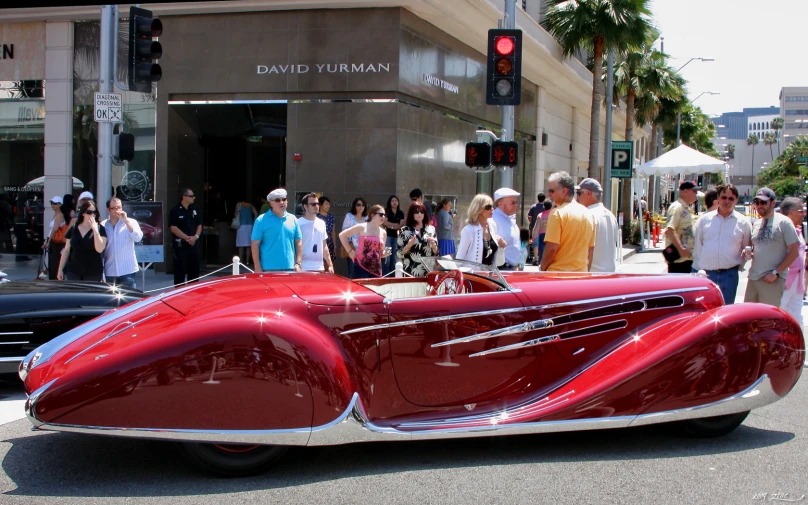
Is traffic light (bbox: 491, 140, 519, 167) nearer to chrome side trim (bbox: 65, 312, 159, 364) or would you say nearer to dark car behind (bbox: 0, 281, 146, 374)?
dark car behind (bbox: 0, 281, 146, 374)

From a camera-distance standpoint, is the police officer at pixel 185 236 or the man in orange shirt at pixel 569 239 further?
the police officer at pixel 185 236

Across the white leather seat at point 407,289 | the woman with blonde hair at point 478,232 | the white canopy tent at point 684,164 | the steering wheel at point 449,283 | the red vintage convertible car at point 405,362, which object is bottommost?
the red vintage convertible car at point 405,362

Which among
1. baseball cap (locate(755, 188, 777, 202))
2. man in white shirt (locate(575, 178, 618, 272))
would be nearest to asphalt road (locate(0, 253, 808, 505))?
man in white shirt (locate(575, 178, 618, 272))

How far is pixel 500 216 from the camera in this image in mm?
8352

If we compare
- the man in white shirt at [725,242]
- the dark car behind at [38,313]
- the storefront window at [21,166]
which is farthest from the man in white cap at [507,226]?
the storefront window at [21,166]

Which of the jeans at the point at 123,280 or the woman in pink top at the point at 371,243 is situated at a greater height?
the woman in pink top at the point at 371,243

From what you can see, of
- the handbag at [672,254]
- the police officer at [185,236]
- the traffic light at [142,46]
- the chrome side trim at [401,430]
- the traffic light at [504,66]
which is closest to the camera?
the chrome side trim at [401,430]

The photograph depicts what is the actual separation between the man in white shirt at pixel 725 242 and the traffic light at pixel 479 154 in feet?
13.5

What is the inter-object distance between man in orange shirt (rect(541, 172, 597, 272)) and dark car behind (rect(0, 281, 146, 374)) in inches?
150

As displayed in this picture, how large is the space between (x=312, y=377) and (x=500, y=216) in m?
4.65

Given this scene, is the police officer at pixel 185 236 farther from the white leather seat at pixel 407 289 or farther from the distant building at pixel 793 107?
the distant building at pixel 793 107

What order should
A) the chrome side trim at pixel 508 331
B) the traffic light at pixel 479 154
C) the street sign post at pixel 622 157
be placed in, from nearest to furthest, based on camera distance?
1. the chrome side trim at pixel 508 331
2. the traffic light at pixel 479 154
3. the street sign post at pixel 622 157

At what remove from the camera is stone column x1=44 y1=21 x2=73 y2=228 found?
53.4ft

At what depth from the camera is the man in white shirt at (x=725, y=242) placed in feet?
25.3
